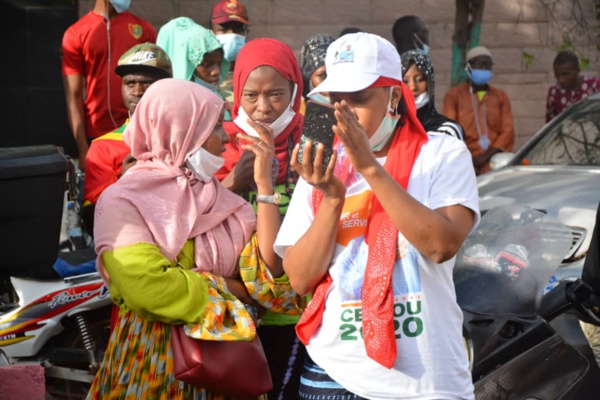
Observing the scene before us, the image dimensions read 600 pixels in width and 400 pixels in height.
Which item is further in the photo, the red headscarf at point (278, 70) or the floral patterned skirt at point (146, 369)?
the red headscarf at point (278, 70)

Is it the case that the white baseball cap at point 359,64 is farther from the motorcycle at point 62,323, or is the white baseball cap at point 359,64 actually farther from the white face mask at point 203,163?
the motorcycle at point 62,323

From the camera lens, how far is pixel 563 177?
6484mm

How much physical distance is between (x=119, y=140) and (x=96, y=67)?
200 cm

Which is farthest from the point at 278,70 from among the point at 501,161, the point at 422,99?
the point at 501,161

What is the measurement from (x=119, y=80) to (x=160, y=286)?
3401 mm

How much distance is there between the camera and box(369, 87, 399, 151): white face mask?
309 cm

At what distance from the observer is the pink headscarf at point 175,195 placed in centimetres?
344

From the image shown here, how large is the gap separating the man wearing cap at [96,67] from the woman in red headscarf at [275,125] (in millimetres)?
2448

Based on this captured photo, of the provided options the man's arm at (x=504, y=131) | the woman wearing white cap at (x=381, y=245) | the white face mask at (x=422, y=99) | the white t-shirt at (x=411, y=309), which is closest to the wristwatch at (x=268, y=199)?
the woman wearing white cap at (x=381, y=245)

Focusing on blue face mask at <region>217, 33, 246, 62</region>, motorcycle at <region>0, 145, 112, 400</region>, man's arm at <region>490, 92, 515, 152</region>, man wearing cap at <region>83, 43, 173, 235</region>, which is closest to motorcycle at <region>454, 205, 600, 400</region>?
man wearing cap at <region>83, 43, 173, 235</region>

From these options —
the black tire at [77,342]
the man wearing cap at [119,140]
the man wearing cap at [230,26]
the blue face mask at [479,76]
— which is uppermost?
the man wearing cap at [230,26]

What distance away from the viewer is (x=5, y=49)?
10.5 metres

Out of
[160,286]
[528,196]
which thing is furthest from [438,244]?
[528,196]

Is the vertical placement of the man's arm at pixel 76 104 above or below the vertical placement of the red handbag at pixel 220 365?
above
